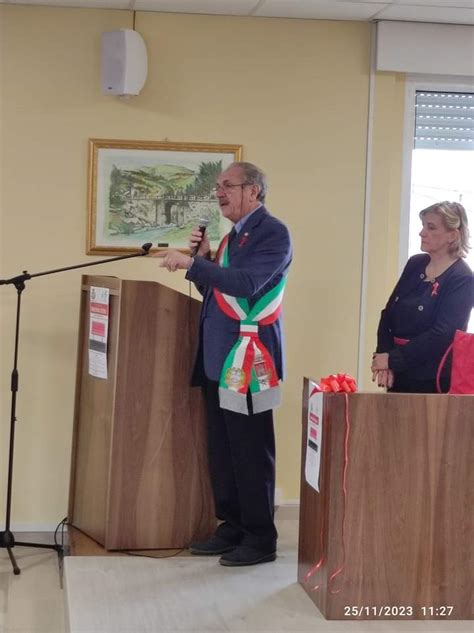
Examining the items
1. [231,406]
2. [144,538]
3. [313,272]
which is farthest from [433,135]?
[144,538]

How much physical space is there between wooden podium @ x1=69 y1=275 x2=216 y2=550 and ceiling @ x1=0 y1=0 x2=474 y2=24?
50.8 inches

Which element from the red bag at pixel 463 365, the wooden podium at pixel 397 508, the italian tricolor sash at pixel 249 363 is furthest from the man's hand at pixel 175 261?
the red bag at pixel 463 365

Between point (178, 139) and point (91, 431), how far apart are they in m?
1.38

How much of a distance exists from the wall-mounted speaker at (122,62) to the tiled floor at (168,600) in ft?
6.35

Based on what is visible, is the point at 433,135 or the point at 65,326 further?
the point at 433,135

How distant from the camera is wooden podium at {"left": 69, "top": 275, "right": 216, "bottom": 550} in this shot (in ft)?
13.3

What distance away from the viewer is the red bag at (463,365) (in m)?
3.46

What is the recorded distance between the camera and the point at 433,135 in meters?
5.00

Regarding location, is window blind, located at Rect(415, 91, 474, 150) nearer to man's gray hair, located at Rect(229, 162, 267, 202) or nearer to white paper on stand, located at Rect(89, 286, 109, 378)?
man's gray hair, located at Rect(229, 162, 267, 202)

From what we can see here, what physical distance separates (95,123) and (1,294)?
873 mm

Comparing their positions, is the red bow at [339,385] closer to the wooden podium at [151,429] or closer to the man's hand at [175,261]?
the man's hand at [175,261]

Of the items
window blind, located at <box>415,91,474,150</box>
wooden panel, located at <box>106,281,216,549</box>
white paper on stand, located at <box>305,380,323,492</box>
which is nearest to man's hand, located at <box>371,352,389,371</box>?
white paper on stand, located at <box>305,380,323,492</box>

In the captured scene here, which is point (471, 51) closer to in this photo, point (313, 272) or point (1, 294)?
point (313, 272)

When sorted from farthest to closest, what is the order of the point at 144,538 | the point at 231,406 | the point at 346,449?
the point at 144,538, the point at 231,406, the point at 346,449
